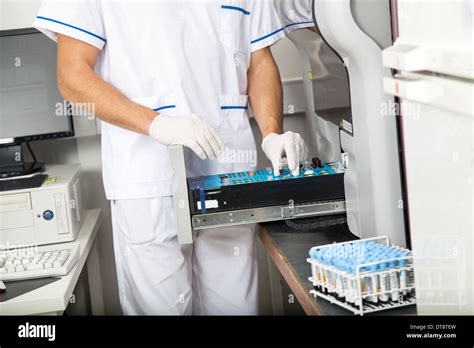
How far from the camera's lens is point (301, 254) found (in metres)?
1.42

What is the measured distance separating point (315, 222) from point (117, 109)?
519 mm

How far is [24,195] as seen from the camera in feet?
6.53

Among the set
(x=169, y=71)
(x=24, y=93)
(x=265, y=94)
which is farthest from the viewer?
(x=24, y=93)

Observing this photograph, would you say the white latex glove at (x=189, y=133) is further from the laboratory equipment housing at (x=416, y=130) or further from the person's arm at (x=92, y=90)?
the laboratory equipment housing at (x=416, y=130)

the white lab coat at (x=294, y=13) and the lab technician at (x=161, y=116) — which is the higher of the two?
the white lab coat at (x=294, y=13)

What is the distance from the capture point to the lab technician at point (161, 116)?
162cm

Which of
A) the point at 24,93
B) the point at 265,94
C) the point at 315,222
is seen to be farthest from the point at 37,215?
the point at 315,222

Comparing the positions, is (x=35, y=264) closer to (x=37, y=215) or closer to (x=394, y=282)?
(x=37, y=215)

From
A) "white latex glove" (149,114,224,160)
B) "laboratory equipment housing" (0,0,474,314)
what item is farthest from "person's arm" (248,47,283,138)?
"white latex glove" (149,114,224,160)

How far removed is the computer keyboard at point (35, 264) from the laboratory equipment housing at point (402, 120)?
53 cm

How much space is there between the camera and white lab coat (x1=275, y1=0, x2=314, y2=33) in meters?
1.90

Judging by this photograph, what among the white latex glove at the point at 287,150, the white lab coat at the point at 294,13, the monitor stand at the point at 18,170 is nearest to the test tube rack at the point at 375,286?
the white latex glove at the point at 287,150

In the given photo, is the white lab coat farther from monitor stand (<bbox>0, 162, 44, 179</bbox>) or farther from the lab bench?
monitor stand (<bbox>0, 162, 44, 179</bbox>)
